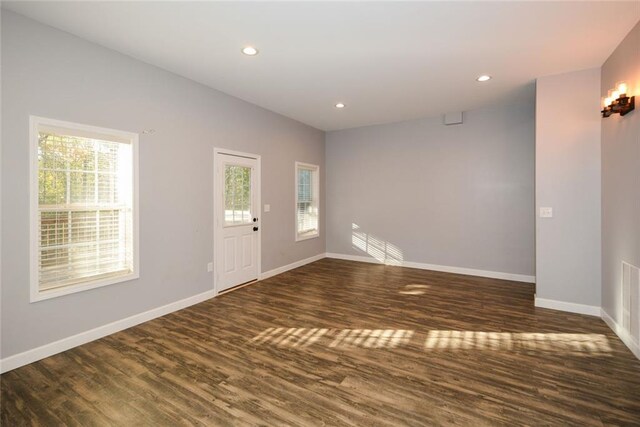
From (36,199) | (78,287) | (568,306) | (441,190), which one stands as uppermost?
(441,190)

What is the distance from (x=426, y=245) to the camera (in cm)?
596

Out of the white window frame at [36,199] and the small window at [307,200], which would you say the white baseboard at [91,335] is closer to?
the white window frame at [36,199]

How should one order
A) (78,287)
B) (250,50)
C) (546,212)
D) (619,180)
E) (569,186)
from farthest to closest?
(546,212)
(569,186)
(250,50)
(619,180)
(78,287)

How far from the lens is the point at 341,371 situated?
2439 mm

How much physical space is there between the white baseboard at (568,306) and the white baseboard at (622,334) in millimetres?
87

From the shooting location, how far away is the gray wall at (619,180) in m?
2.71

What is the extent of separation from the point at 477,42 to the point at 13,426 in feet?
15.5

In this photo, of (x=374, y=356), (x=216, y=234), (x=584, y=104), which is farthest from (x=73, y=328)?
(x=584, y=104)

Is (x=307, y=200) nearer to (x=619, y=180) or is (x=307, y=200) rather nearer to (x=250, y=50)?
(x=250, y=50)

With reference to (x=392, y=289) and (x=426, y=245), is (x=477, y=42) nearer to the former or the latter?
(x=392, y=289)

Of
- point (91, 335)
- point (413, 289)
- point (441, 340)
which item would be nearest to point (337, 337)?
point (441, 340)

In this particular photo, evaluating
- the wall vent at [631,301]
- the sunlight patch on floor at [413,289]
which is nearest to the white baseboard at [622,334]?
the wall vent at [631,301]

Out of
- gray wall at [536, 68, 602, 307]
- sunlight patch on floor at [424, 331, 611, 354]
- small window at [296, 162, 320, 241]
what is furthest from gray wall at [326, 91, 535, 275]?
sunlight patch on floor at [424, 331, 611, 354]

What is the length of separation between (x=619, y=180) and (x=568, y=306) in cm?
161
